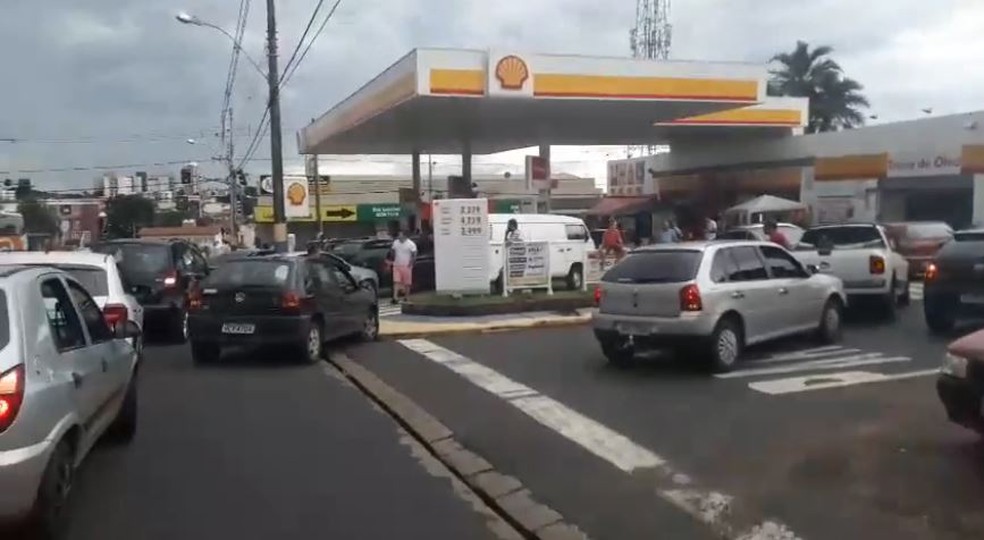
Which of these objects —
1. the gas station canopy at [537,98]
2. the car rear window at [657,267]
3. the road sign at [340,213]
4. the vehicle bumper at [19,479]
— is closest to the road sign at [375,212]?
the road sign at [340,213]

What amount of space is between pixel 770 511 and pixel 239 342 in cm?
835

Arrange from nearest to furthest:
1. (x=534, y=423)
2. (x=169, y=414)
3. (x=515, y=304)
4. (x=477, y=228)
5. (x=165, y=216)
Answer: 1. (x=534, y=423)
2. (x=169, y=414)
3. (x=515, y=304)
4. (x=477, y=228)
5. (x=165, y=216)

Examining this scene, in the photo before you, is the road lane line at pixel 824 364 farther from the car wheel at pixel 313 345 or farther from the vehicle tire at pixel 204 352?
the vehicle tire at pixel 204 352

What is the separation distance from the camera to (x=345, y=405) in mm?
10539

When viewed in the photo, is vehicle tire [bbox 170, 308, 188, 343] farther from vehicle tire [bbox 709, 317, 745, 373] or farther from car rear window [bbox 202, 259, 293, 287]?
vehicle tire [bbox 709, 317, 745, 373]

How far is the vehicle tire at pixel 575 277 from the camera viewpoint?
23.6 metres

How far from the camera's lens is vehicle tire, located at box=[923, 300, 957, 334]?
1436 cm

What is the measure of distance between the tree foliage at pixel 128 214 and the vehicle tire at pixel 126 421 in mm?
64829

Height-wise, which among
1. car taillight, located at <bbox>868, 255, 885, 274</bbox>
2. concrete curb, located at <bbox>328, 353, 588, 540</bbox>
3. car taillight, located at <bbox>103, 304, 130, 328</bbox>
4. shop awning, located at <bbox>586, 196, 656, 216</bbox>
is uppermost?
shop awning, located at <bbox>586, 196, 656, 216</bbox>

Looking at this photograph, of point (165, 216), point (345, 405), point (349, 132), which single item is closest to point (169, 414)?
point (345, 405)

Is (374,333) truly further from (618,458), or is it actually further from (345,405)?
(618,458)

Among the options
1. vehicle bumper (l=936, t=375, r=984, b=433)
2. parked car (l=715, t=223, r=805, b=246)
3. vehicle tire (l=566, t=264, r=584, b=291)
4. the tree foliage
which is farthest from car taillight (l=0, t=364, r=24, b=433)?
the tree foliage

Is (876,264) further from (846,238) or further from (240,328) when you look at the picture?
(240,328)

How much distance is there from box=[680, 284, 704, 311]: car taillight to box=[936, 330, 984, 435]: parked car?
4091 mm
